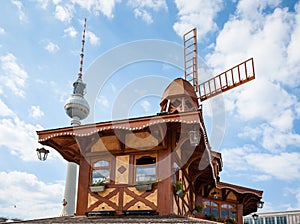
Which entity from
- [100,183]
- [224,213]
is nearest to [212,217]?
[224,213]

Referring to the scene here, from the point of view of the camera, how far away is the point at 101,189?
11.5 metres

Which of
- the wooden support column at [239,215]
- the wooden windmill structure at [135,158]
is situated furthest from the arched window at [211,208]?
the wooden windmill structure at [135,158]

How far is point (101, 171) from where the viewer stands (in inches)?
474

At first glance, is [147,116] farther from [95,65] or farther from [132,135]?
[95,65]

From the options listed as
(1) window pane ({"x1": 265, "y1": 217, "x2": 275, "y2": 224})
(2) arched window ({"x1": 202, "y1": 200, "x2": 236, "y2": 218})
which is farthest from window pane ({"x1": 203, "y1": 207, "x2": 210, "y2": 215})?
(1) window pane ({"x1": 265, "y1": 217, "x2": 275, "y2": 224})

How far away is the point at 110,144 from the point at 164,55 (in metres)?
6.78

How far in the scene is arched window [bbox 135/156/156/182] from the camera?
11.3 m

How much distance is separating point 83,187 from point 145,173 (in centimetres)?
221

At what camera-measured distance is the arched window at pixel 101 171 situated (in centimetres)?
1190

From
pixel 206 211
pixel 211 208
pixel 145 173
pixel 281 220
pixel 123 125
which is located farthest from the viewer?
pixel 281 220

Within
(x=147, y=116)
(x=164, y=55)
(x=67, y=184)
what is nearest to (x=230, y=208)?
(x=164, y=55)

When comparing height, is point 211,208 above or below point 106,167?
below

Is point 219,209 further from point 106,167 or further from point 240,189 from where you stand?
point 106,167

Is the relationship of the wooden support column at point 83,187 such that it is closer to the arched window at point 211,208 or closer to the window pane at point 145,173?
the window pane at point 145,173
